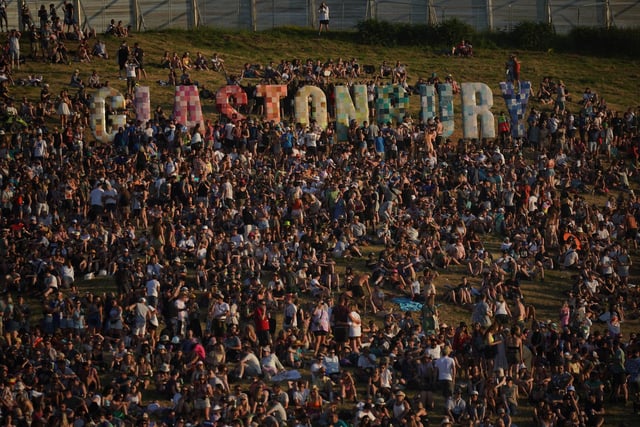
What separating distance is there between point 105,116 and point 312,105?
730cm

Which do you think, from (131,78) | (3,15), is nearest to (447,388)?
(131,78)

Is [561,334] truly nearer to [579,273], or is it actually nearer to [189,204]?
[579,273]

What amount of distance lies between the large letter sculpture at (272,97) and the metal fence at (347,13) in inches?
A: 523

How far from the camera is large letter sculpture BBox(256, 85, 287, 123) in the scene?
4853 centimetres

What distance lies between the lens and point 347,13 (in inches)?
2482

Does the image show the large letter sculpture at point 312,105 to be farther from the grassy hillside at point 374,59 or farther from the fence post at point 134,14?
the fence post at point 134,14

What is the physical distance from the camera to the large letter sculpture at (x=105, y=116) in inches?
1799

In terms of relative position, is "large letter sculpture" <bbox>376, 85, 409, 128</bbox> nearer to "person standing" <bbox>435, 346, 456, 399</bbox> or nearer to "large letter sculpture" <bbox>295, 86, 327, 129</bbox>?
"large letter sculpture" <bbox>295, 86, 327, 129</bbox>

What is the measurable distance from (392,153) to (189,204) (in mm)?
8535

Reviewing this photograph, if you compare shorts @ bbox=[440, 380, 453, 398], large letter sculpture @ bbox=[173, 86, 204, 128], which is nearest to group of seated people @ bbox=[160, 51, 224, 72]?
large letter sculpture @ bbox=[173, 86, 204, 128]

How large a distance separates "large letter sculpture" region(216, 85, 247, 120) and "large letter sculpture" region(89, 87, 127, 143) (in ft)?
11.6

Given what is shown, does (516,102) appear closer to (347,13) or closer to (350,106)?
(350,106)

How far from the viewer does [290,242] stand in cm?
3697

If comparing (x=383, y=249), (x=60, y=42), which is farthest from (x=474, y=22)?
(x=383, y=249)
